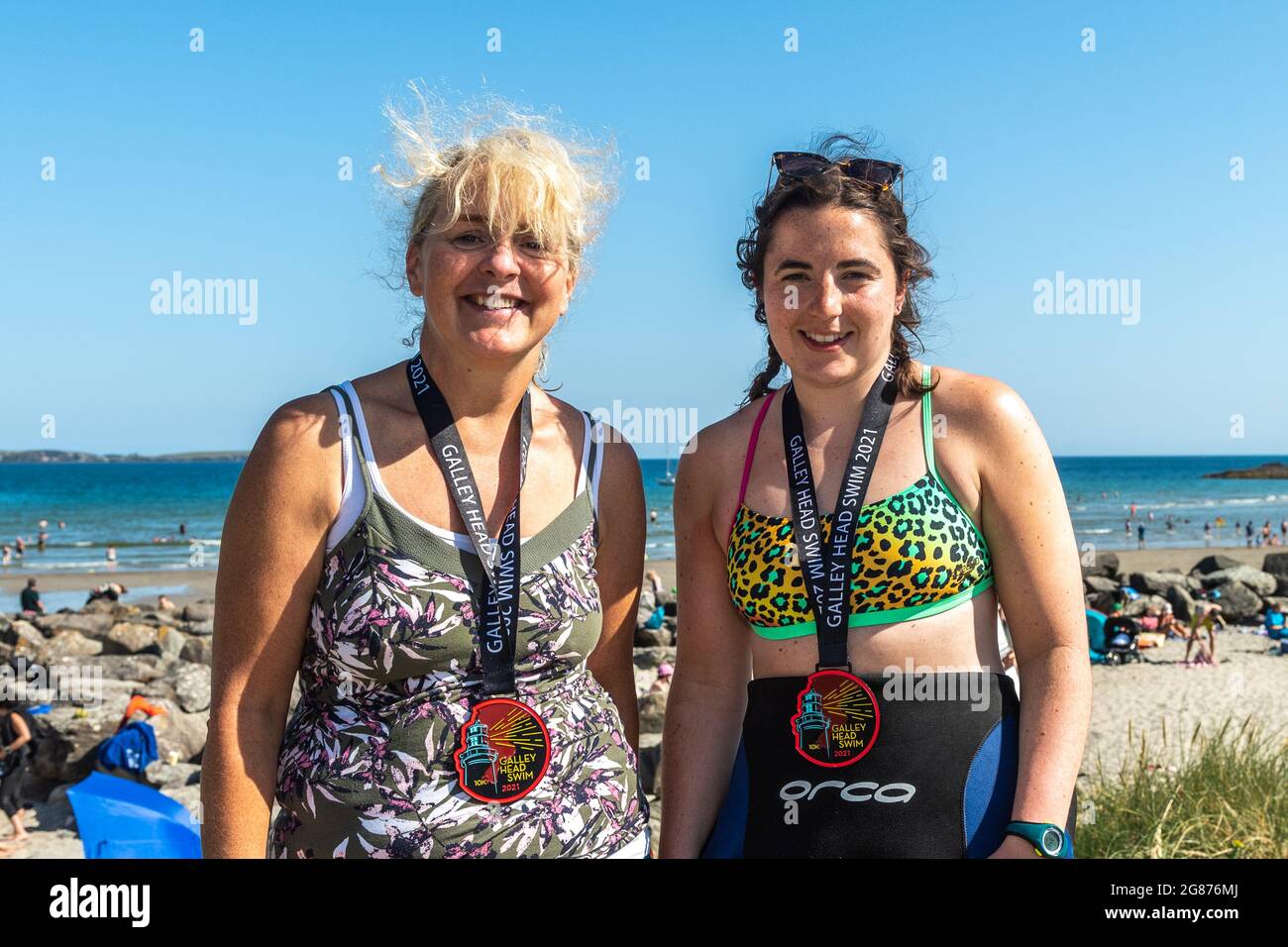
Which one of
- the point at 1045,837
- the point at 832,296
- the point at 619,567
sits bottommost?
the point at 1045,837

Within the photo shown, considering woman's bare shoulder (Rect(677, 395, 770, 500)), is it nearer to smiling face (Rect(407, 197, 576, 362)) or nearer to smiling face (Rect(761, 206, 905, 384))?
smiling face (Rect(761, 206, 905, 384))

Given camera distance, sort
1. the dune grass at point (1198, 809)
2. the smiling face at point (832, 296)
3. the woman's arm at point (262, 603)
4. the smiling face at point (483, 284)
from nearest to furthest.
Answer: the woman's arm at point (262, 603) → the smiling face at point (483, 284) → the smiling face at point (832, 296) → the dune grass at point (1198, 809)

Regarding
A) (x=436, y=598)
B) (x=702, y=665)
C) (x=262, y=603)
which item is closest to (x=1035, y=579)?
(x=702, y=665)

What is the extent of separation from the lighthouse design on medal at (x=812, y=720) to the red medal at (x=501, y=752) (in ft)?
2.13

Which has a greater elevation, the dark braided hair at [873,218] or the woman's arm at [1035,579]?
the dark braided hair at [873,218]

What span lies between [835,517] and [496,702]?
0.98 meters

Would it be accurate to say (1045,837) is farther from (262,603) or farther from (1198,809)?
(1198,809)

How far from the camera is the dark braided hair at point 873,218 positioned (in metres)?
3.00

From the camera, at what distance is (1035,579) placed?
109 inches

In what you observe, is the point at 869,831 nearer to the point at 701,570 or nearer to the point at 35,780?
the point at 701,570

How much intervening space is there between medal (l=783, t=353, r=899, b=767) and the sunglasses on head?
2.15 ft

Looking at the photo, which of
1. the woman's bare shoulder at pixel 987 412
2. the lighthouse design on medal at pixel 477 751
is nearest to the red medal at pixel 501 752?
the lighthouse design on medal at pixel 477 751

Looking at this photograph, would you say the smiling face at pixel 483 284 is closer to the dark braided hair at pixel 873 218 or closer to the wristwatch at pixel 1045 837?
the dark braided hair at pixel 873 218
